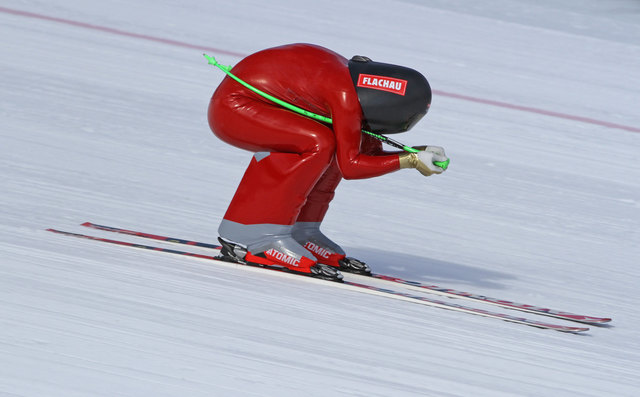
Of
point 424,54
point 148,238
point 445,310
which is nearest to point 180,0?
point 424,54

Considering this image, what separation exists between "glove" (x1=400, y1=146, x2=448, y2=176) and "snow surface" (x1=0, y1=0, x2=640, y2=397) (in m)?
0.52

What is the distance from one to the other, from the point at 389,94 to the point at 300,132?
1.21 ft

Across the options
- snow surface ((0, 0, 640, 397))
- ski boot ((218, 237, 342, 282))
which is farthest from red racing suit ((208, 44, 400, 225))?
snow surface ((0, 0, 640, 397))

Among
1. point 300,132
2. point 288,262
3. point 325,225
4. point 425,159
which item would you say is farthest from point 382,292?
point 325,225

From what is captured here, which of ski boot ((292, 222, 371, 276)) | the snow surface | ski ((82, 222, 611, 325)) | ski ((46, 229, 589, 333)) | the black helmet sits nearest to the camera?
the snow surface

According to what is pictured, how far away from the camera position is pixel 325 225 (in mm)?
5352

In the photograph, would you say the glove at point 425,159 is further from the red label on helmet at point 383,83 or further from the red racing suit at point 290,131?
the red label on helmet at point 383,83

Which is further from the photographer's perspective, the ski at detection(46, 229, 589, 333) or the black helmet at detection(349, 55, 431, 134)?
the black helmet at detection(349, 55, 431, 134)

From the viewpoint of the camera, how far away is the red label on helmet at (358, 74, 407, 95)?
3.90 m

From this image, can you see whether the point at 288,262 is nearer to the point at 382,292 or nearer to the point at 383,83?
the point at 382,292

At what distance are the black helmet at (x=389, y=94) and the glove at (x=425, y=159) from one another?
19cm

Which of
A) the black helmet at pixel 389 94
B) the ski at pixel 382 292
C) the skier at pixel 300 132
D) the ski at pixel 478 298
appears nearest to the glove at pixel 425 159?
the skier at pixel 300 132

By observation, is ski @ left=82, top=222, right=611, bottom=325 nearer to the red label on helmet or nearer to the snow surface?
the snow surface

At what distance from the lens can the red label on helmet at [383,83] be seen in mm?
3898
